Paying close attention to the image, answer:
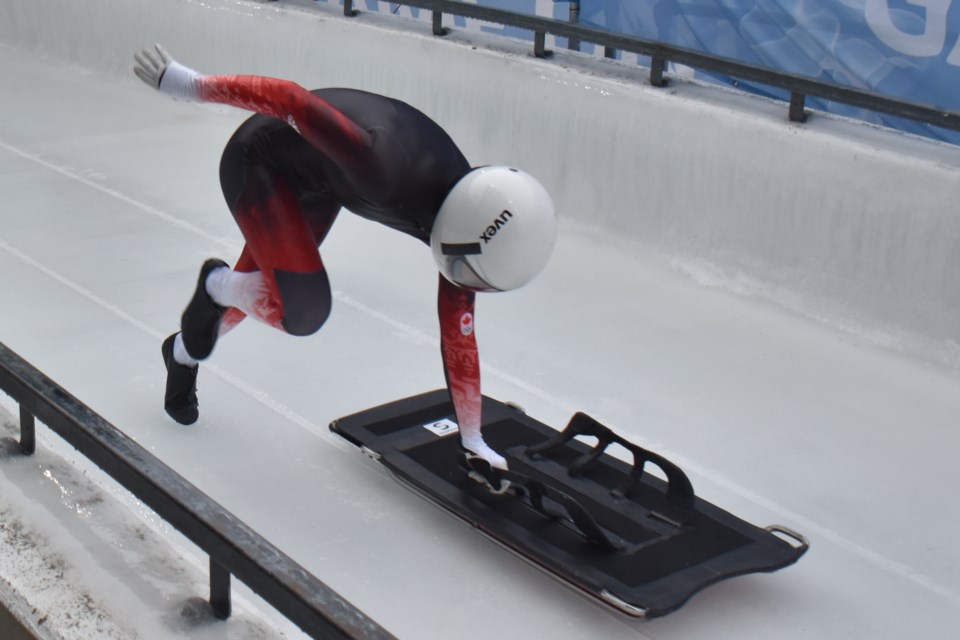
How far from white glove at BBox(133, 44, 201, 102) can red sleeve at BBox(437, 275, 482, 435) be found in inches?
30.5

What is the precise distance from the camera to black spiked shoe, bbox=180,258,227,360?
3.46m

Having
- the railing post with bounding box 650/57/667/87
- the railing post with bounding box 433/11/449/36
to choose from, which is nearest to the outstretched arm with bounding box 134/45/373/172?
the railing post with bounding box 650/57/667/87

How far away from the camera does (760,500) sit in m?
3.49

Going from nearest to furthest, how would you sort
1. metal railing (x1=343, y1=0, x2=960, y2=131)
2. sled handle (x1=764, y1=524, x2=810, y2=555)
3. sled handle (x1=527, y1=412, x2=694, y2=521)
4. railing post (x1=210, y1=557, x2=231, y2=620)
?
railing post (x1=210, y1=557, x2=231, y2=620), sled handle (x1=764, y1=524, x2=810, y2=555), sled handle (x1=527, y1=412, x2=694, y2=521), metal railing (x1=343, y1=0, x2=960, y2=131)

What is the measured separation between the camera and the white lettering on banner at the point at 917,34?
433cm

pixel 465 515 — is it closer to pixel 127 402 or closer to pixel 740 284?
pixel 127 402

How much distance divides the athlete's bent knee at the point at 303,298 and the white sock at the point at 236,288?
94 mm

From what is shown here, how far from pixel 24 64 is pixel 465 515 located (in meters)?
6.95

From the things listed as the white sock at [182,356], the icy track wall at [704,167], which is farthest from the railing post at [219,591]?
the icy track wall at [704,167]

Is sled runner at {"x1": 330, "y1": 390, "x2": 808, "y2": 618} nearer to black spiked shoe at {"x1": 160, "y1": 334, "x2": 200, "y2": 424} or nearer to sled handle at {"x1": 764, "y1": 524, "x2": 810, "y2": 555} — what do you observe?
sled handle at {"x1": 764, "y1": 524, "x2": 810, "y2": 555}

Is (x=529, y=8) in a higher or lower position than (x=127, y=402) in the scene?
higher

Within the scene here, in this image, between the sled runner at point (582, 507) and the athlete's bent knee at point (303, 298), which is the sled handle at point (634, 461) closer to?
the sled runner at point (582, 507)

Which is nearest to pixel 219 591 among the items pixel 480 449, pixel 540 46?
pixel 480 449

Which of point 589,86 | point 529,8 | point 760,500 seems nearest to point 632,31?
point 589,86
